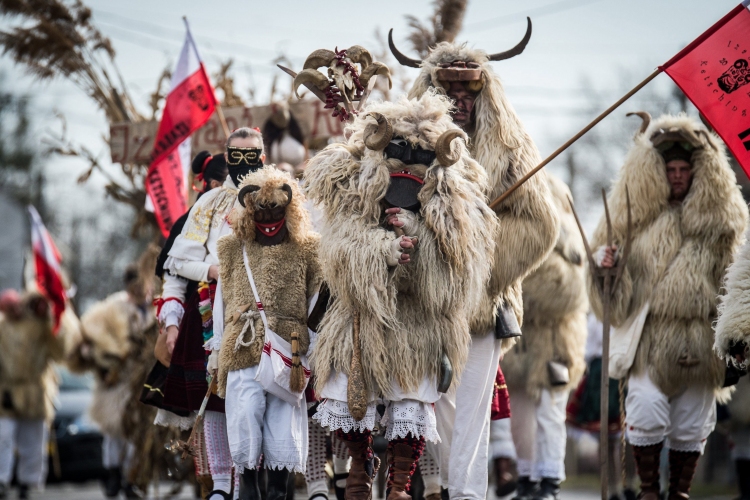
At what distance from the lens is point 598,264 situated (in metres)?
7.62

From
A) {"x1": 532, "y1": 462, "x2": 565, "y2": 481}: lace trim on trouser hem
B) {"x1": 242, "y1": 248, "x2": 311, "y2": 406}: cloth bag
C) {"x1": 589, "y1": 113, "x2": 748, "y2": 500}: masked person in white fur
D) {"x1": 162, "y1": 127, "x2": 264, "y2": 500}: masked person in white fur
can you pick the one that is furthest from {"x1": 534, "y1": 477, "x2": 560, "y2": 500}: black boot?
{"x1": 242, "y1": 248, "x2": 311, "y2": 406}: cloth bag

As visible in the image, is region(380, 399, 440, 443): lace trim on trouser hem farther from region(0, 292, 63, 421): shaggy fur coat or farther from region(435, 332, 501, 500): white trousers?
region(0, 292, 63, 421): shaggy fur coat

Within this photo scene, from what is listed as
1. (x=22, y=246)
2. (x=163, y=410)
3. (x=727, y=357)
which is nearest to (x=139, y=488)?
(x=163, y=410)

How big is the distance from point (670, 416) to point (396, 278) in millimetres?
2750

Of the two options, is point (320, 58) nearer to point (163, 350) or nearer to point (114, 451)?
point (163, 350)

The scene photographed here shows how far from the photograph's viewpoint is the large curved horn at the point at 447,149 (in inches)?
224

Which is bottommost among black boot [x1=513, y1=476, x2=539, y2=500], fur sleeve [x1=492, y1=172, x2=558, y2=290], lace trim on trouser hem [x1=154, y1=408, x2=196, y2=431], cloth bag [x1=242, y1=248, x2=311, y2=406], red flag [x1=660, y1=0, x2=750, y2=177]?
black boot [x1=513, y1=476, x2=539, y2=500]

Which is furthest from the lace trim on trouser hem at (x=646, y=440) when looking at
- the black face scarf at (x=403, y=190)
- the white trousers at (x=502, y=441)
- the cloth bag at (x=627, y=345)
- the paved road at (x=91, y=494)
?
the paved road at (x=91, y=494)

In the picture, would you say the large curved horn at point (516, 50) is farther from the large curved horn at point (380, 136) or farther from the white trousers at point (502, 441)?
the white trousers at point (502, 441)

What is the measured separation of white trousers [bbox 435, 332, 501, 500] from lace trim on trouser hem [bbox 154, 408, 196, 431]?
1717mm

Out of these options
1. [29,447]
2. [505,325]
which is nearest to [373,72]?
[505,325]

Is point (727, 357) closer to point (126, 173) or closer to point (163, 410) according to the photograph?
point (163, 410)

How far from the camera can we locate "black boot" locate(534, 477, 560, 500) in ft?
27.4

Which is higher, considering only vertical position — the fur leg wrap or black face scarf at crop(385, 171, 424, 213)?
black face scarf at crop(385, 171, 424, 213)
